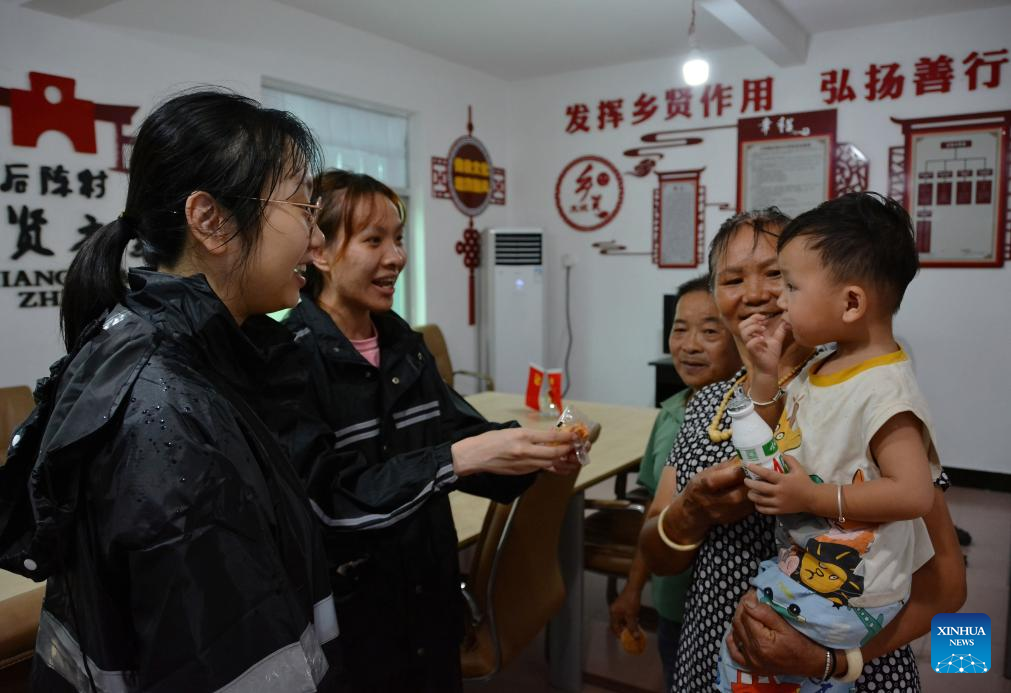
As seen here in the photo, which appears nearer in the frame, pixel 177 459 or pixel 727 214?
pixel 177 459

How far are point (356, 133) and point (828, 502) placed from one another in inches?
186

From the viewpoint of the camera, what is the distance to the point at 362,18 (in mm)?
4680

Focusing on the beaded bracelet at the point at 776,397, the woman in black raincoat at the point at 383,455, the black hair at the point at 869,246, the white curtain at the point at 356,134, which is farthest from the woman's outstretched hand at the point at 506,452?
the white curtain at the point at 356,134

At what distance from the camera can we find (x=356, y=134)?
515 cm

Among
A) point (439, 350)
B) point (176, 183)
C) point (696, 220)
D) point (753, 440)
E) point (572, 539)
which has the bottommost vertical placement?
point (572, 539)

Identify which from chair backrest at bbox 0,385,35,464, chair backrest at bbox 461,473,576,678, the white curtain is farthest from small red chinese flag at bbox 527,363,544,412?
chair backrest at bbox 0,385,35,464

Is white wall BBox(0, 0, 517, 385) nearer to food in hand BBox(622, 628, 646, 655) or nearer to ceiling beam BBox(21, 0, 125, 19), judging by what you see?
ceiling beam BBox(21, 0, 125, 19)

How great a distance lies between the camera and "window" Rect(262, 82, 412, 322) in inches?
185

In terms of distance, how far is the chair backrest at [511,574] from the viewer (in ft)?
6.06

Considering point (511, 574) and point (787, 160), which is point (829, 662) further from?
point (787, 160)

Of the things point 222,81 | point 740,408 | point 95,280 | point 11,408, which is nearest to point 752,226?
point 740,408

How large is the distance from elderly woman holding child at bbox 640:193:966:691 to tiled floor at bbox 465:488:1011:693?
150cm

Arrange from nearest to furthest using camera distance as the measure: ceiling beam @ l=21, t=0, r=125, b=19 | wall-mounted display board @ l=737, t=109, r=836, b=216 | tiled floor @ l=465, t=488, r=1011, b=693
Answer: tiled floor @ l=465, t=488, r=1011, b=693 → ceiling beam @ l=21, t=0, r=125, b=19 → wall-mounted display board @ l=737, t=109, r=836, b=216

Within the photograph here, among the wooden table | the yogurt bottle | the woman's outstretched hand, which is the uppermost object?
the yogurt bottle
